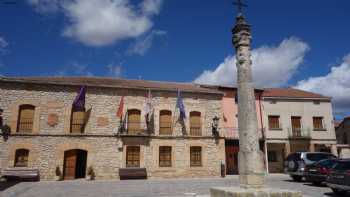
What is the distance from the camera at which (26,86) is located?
18078 mm

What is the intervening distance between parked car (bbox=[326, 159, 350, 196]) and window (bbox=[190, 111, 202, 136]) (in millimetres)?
10404

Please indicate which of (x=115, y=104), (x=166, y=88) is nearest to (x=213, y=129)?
(x=166, y=88)

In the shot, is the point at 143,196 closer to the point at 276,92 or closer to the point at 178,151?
the point at 178,151

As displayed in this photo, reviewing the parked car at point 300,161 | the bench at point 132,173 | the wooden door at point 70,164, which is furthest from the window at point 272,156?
the wooden door at point 70,164

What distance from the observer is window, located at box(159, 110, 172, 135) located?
19875 millimetres

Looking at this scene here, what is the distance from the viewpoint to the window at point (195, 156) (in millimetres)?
20047

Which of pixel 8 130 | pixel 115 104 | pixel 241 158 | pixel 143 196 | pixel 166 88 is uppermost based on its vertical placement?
pixel 166 88

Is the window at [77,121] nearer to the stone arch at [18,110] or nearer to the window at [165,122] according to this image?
the stone arch at [18,110]

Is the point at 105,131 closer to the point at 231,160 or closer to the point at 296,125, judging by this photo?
the point at 231,160

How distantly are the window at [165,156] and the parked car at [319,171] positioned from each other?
28.2 feet

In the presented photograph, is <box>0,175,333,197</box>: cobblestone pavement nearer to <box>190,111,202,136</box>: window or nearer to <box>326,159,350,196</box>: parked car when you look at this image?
<box>326,159,350,196</box>: parked car

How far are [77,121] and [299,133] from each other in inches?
691

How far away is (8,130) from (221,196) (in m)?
14.9

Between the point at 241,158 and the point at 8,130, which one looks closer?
the point at 241,158
